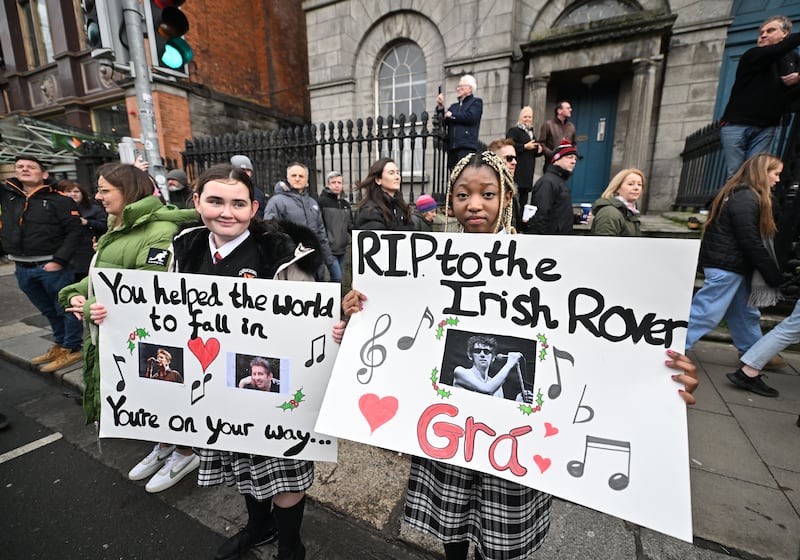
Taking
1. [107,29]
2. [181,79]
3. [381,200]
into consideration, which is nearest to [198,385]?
[381,200]

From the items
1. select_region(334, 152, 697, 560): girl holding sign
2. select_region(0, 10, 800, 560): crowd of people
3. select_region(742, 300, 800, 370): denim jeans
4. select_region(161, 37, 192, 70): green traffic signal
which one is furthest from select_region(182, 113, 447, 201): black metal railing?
select_region(742, 300, 800, 370): denim jeans

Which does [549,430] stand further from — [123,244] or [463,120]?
[463,120]

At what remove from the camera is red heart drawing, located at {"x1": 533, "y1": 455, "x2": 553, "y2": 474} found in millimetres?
1114

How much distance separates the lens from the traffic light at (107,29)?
3469 mm

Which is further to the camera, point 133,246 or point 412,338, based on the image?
point 133,246

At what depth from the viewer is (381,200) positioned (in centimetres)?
360

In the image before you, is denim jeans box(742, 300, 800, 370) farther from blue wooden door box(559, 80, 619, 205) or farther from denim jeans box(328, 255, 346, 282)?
blue wooden door box(559, 80, 619, 205)

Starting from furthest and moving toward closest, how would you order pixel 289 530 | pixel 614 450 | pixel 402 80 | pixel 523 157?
pixel 402 80 < pixel 523 157 < pixel 289 530 < pixel 614 450

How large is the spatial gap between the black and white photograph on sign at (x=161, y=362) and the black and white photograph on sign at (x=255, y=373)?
274 mm

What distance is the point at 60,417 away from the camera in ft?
10.6

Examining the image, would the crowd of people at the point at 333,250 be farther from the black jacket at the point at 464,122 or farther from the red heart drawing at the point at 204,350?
the red heart drawing at the point at 204,350

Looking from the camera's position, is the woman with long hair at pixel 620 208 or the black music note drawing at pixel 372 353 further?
the woman with long hair at pixel 620 208

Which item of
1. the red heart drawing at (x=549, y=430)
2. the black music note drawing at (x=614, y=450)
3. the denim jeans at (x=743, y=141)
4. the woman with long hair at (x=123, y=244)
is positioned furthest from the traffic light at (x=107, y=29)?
the denim jeans at (x=743, y=141)

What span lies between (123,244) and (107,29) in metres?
2.96
